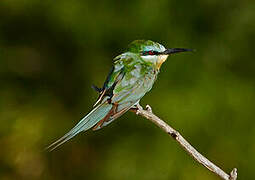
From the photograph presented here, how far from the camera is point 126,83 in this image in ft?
5.74

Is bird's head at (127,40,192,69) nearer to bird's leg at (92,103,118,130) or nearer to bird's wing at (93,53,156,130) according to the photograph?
bird's wing at (93,53,156,130)

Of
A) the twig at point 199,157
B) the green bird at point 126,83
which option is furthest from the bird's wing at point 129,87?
the twig at point 199,157

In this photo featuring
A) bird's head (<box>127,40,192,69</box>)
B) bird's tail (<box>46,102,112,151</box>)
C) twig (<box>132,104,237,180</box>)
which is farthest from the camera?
bird's head (<box>127,40,192,69</box>)

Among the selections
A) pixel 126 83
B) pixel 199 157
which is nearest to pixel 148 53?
pixel 126 83

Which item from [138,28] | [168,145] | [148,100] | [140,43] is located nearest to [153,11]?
[138,28]

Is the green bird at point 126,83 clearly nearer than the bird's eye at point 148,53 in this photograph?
Yes

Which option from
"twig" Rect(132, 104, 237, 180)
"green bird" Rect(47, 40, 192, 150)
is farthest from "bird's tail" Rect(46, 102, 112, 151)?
"twig" Rect(132, 104, 237, 180)

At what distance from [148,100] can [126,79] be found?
0.94 m

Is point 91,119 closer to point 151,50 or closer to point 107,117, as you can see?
point 107,117

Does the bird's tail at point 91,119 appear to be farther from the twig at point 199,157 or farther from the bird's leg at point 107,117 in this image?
the twig at point 199,157

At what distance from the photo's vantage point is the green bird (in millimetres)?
1660

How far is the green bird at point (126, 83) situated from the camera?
1.66m

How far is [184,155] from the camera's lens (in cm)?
259

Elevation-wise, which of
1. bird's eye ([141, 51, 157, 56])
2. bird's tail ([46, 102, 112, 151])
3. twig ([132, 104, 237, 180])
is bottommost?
bird's tail ([46, 102, 112, 151])
